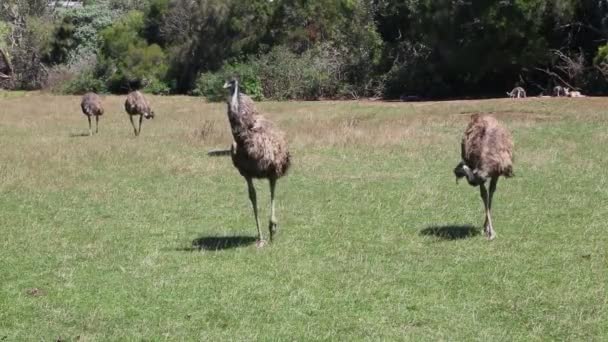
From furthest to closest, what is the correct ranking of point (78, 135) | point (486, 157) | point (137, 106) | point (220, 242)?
point (78, 135)
point (137, 106)
point (220, 242)
point (486, 157)

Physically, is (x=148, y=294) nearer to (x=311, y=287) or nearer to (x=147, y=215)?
(x=311, y=287)

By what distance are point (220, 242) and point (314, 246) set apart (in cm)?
139

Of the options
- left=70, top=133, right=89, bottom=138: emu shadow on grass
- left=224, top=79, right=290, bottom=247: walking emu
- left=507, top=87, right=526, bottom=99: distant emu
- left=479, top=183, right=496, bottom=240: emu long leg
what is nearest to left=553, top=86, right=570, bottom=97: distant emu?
left=507, top=87, right=526, bottom=99: distant emu

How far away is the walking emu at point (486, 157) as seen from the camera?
34.6 ft

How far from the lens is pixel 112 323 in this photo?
762 cm

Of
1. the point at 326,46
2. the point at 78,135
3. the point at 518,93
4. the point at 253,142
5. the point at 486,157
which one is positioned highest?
the point at 253,142

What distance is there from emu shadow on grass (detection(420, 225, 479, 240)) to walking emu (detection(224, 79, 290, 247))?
2301 mm

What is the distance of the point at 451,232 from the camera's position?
1120 cm

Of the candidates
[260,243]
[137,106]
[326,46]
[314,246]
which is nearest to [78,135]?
[137,106]

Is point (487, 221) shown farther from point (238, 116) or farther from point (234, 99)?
point (234, 99)

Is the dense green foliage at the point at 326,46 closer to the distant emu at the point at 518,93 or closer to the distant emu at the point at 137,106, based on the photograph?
the distant emu at the point at 518,93

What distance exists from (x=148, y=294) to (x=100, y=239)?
3263mm

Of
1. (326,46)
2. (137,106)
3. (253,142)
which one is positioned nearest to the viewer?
(253,142)

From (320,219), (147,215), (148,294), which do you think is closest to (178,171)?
(147,215)
